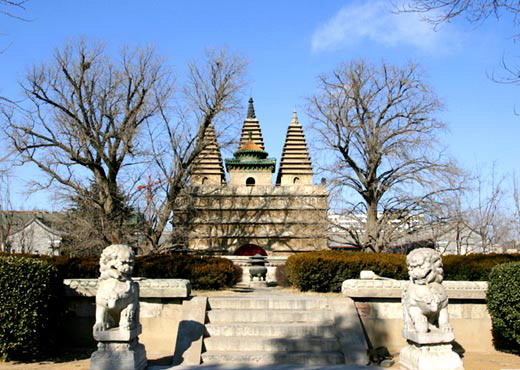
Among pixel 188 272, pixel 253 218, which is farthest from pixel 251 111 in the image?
pixel 188 272

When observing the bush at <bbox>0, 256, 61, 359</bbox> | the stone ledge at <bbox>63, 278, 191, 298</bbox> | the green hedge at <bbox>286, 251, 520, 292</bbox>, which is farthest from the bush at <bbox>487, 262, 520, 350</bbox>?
the bush at <bbox>0, 256, 61, 359</bbox>

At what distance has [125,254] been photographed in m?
6.55

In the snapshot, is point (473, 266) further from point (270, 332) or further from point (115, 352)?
point (115, 352)

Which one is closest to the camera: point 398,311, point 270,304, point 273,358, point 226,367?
point 226,367

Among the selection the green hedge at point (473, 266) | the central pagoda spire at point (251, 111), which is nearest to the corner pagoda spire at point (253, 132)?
the central pagoda spire at point (251, 111)

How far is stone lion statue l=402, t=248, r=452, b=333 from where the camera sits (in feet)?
20.9

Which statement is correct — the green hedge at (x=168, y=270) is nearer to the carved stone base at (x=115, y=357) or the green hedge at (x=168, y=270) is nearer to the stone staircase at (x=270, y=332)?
the stone staircase at (x=270, y=332)

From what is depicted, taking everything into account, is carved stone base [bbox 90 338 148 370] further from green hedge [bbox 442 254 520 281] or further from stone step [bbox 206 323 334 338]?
green hedge [bbox 442 254 520 281]

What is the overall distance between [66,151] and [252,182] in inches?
933

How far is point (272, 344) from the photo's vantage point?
24.9 feet

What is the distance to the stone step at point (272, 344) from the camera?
7.57 meters

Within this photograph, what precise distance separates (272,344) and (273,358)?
37 centimetres

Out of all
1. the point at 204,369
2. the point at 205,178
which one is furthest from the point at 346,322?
the point at 205,178

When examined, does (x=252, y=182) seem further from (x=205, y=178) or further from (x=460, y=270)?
(x=460, y=270)
